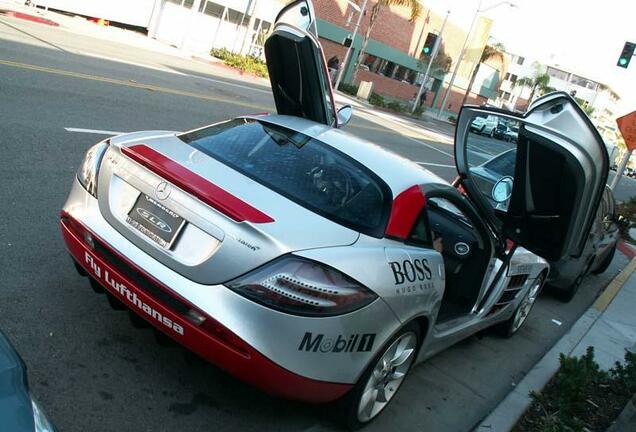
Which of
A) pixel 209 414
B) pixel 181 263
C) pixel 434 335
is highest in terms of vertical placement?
pixel 181 263

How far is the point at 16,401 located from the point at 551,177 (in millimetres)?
3743

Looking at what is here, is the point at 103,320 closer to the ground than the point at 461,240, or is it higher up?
closer to the ground

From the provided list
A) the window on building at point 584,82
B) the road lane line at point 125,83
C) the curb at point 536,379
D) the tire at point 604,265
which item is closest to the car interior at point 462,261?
the curb at point 536,379

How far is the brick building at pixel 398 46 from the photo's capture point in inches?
1560

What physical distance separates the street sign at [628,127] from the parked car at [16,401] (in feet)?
48.8

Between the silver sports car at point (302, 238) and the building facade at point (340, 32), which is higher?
the building facade at point (340, 32)

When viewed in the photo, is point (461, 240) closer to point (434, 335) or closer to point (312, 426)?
point (434, 335)

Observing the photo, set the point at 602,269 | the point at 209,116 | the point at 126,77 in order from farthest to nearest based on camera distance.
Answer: the point at 126,77 < the point at 209,116 < the point at 602,269

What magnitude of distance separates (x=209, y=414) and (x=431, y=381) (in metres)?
1.95

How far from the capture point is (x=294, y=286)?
2.97 metres

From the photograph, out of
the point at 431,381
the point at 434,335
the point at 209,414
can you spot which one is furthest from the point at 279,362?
the point at 431,381

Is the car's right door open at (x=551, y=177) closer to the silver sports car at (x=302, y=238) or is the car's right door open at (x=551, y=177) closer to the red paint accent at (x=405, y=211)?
the silver sports car at (x=302, y=238)

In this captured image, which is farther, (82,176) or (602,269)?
(602,269)

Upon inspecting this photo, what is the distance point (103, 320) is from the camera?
3.98 m
